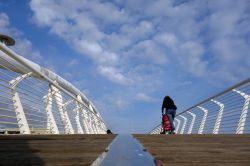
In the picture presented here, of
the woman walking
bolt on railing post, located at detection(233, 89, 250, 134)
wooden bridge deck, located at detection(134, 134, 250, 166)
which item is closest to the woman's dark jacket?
the woman walking

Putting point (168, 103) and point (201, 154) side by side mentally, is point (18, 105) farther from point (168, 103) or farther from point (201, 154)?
point (168, 103)

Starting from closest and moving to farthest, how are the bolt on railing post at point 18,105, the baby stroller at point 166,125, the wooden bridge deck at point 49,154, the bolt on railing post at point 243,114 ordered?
the wooden bridge deck at point 49,154 → the bolt on railing post at point 18,105 → the bolt on railing post at point 243,114 → the baby stroller at point 166,125

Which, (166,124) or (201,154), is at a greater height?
(166,124)

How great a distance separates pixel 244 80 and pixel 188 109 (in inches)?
192

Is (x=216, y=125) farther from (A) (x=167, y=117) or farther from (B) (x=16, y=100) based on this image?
(B) (x=16, y=100)

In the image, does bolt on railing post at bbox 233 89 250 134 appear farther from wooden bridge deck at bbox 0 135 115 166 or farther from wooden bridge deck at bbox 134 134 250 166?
wooden bridge deck at bbox 0 135 115 166

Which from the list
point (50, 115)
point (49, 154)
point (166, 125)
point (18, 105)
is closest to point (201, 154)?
point (49, 154)

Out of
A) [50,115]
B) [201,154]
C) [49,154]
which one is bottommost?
[201,154]

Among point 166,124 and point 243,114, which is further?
point 166,124

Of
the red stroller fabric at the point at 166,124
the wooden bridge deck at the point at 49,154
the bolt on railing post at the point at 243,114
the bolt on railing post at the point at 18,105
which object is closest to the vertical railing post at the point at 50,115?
the bolt on railing post at the point at 18,105

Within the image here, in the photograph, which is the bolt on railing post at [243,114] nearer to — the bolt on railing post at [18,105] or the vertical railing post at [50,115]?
the vertical railing post at [50,115]

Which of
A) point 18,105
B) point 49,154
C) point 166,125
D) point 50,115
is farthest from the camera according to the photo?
point 166,125

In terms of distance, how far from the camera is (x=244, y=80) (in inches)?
299

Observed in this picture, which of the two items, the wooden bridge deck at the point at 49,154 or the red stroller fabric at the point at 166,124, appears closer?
the wooden bridge deck at the point at 49,154
